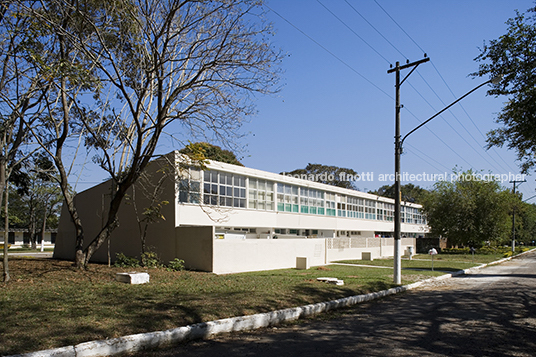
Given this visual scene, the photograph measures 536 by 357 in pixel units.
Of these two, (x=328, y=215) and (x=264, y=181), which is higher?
(x=264, y=181)

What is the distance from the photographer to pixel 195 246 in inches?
741

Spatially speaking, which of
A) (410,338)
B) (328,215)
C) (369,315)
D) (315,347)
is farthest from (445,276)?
(328,215)

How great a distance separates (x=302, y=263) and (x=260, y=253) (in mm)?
2340

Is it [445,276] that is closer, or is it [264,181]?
[445,276]

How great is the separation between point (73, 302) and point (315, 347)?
15.9 ft

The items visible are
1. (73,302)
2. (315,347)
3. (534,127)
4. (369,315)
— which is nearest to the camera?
(315,347)

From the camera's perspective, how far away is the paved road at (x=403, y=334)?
634 centimetres

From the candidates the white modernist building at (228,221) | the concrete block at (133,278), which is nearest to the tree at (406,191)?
the white modernist building at (228,221)

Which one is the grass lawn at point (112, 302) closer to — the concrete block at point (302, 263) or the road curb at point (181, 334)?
the road curb at point (181, 334)

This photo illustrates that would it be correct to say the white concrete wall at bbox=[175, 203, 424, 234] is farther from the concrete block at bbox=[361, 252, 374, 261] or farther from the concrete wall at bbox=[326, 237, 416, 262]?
the concrete block at bbox=[361, 252, 374, 261]

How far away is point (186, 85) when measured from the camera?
12.5m

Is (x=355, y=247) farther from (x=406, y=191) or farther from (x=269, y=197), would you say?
(x=406, y=191)

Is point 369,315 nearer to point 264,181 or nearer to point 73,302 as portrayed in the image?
point 73,302

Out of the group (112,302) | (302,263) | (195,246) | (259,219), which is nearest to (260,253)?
(302,263)
